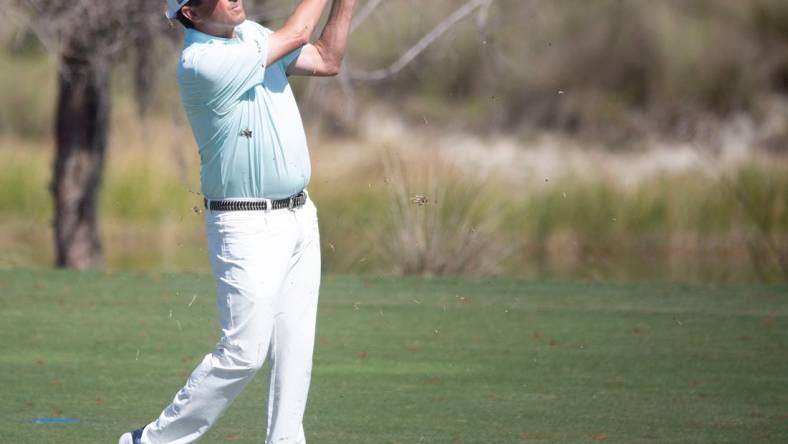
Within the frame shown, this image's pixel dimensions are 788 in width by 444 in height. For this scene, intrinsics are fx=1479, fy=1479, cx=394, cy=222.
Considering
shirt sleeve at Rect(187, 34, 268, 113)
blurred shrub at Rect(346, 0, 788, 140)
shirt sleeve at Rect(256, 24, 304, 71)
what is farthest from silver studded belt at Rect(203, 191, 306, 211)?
blurred shrub at Rect(346, 0, 788, 140)

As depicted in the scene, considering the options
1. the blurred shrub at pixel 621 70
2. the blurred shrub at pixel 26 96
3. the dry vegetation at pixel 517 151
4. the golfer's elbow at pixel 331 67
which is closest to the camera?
the golfer's elbow at pixel 331 67

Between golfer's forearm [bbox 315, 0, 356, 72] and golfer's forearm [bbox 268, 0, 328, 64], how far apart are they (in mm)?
224

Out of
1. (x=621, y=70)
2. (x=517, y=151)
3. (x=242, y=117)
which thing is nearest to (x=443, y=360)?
(x=242, y=117)

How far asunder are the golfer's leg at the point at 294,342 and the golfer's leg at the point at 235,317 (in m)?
0.10

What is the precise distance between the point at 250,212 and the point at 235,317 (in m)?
0.41

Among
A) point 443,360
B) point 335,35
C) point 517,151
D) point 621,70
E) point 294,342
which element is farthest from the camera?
point 621,70

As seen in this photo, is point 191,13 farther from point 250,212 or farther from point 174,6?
point 250,212

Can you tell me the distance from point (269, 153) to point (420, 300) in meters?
5.83

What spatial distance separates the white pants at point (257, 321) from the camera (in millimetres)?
5766

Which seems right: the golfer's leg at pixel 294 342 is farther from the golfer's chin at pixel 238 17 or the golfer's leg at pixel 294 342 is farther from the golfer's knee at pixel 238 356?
the golfer's chin at pixel 238 17

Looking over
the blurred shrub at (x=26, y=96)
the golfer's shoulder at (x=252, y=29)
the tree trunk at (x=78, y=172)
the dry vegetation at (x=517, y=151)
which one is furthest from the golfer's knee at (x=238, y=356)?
the blurred shrub at (x=26, y=96)

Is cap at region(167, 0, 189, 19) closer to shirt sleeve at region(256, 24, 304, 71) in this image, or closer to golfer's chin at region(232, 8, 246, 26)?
golfer's chin at region(232, 8, 246, 26)

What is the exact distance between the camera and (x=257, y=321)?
5777 mm

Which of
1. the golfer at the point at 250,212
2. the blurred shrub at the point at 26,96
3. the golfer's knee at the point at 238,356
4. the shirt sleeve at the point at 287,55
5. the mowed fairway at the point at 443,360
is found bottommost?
the mowed fairway at the point at 443,360
